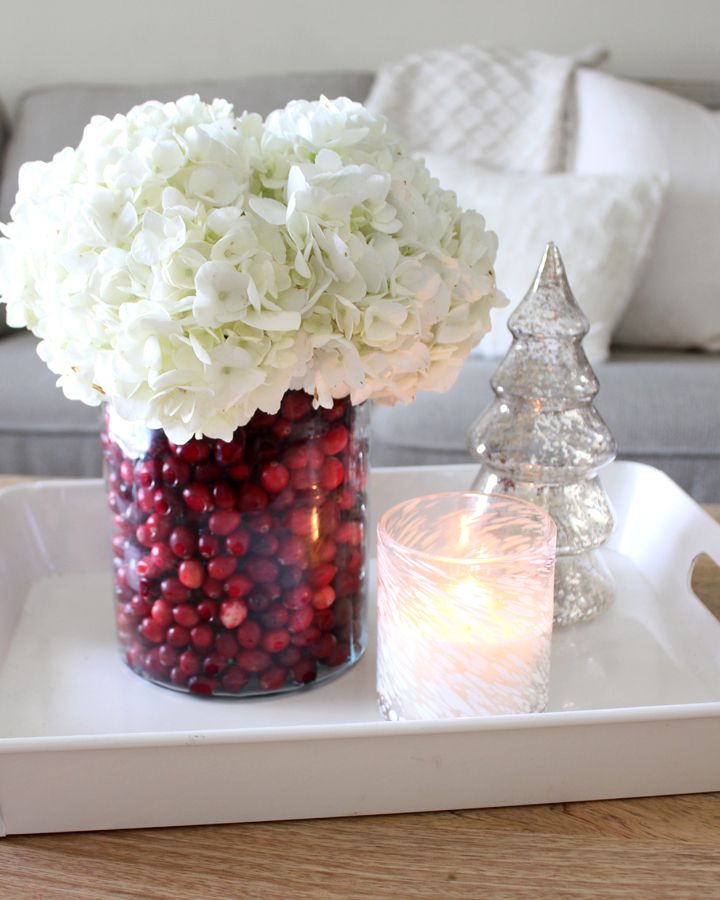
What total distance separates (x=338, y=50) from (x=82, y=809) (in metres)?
2.27

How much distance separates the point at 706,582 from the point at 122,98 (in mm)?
1784

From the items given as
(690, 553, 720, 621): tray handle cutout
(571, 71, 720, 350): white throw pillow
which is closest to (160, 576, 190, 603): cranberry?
(690, 553, 720, 621): tray handle cutout

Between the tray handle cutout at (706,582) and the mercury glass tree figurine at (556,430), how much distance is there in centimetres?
13

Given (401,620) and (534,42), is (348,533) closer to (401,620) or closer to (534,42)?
(401,620)

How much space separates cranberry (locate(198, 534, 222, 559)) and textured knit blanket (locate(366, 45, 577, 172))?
1.64 m

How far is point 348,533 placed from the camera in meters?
0.71

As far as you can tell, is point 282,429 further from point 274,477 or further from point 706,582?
point 706,582

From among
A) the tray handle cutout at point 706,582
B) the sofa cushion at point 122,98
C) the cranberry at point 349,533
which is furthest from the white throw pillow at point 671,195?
the cranberry at point 349,533

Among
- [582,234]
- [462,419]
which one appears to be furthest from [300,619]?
[582,234]

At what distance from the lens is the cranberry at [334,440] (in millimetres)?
668

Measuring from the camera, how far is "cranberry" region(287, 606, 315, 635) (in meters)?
0.68

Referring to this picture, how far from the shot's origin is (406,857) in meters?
0.58

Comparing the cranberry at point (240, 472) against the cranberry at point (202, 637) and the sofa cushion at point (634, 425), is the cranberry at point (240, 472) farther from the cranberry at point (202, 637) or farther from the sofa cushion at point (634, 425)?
the sofa cushion at point (634, 425)

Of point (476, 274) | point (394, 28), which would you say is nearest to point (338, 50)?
point (394, 28)
